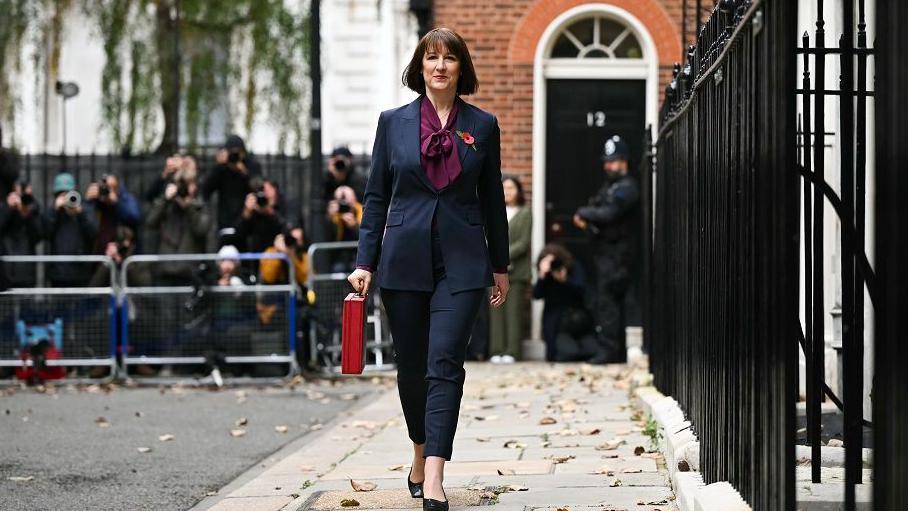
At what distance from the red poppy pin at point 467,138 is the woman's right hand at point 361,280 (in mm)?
645

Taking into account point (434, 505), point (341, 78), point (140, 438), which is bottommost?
point (140, 438)

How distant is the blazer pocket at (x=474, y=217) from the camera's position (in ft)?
21.0

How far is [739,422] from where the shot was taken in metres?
4.89

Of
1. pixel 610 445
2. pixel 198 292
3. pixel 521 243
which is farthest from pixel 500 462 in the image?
pixel 521 243

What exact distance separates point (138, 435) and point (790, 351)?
6903mm

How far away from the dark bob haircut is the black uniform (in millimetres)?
9073

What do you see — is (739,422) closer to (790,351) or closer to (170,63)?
(790,351)

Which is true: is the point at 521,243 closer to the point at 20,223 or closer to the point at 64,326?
the point at 64,326

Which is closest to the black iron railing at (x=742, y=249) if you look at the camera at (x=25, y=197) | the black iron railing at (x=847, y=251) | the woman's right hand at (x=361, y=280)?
the black iron railing at (x=847, y=251)

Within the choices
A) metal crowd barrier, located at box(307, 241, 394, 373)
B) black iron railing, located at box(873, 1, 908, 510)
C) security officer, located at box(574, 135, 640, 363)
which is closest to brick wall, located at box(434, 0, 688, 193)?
security officer, located at box(574, 135, 640, 363)

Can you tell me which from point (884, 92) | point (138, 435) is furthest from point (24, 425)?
point (884, 92)

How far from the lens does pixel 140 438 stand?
10.1 metres

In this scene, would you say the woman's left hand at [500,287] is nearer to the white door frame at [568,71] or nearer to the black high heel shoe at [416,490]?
the black high heel shoe at [416,490]

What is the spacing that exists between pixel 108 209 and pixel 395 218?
986 centimetres
